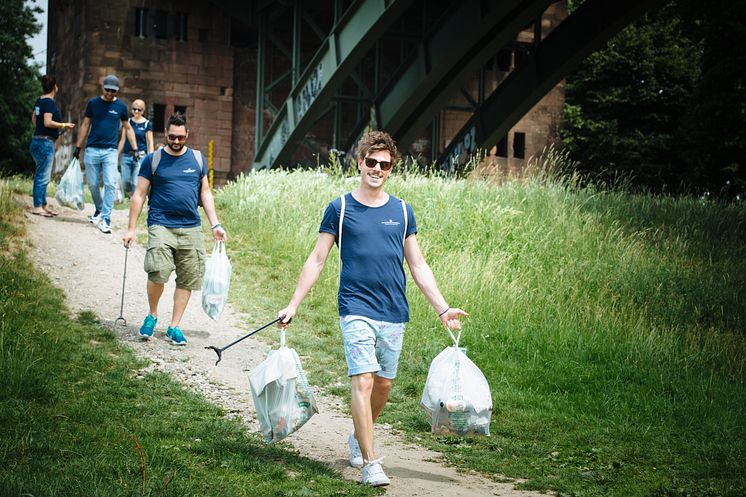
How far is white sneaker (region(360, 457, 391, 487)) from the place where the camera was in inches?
191

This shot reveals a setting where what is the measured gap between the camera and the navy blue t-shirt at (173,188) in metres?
7.63

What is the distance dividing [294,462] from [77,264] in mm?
6160

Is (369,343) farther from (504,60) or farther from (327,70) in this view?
(504,60)

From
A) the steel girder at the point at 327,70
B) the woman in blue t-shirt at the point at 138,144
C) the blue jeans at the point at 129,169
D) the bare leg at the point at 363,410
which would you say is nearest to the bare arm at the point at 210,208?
the bare leg at the point at 363,410

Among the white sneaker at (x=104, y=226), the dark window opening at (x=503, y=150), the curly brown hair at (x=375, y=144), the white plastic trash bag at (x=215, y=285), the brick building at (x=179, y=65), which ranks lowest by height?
the white plastic trash bag at (x=215, y=285)

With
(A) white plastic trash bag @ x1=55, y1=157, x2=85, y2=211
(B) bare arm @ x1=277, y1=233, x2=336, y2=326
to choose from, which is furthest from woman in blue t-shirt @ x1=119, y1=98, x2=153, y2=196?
(B) bare arm @ x1=277, y1=233, x2=336, y2=326

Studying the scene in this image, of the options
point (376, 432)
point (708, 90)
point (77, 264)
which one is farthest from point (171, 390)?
point (708, 90)

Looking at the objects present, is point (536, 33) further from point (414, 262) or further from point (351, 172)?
point (414, 262)

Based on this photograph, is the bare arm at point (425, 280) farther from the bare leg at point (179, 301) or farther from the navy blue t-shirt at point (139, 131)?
the navy blue t-shirt at point (139, 131)

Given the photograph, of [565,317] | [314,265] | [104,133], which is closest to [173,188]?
[314,265]

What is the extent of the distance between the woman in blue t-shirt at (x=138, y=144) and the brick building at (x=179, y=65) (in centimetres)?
1282

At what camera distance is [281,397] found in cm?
504

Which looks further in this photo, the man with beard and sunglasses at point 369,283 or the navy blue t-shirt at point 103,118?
the navy blue t-shirt at point 103,118

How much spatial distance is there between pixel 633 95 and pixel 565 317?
23244 millimetres
